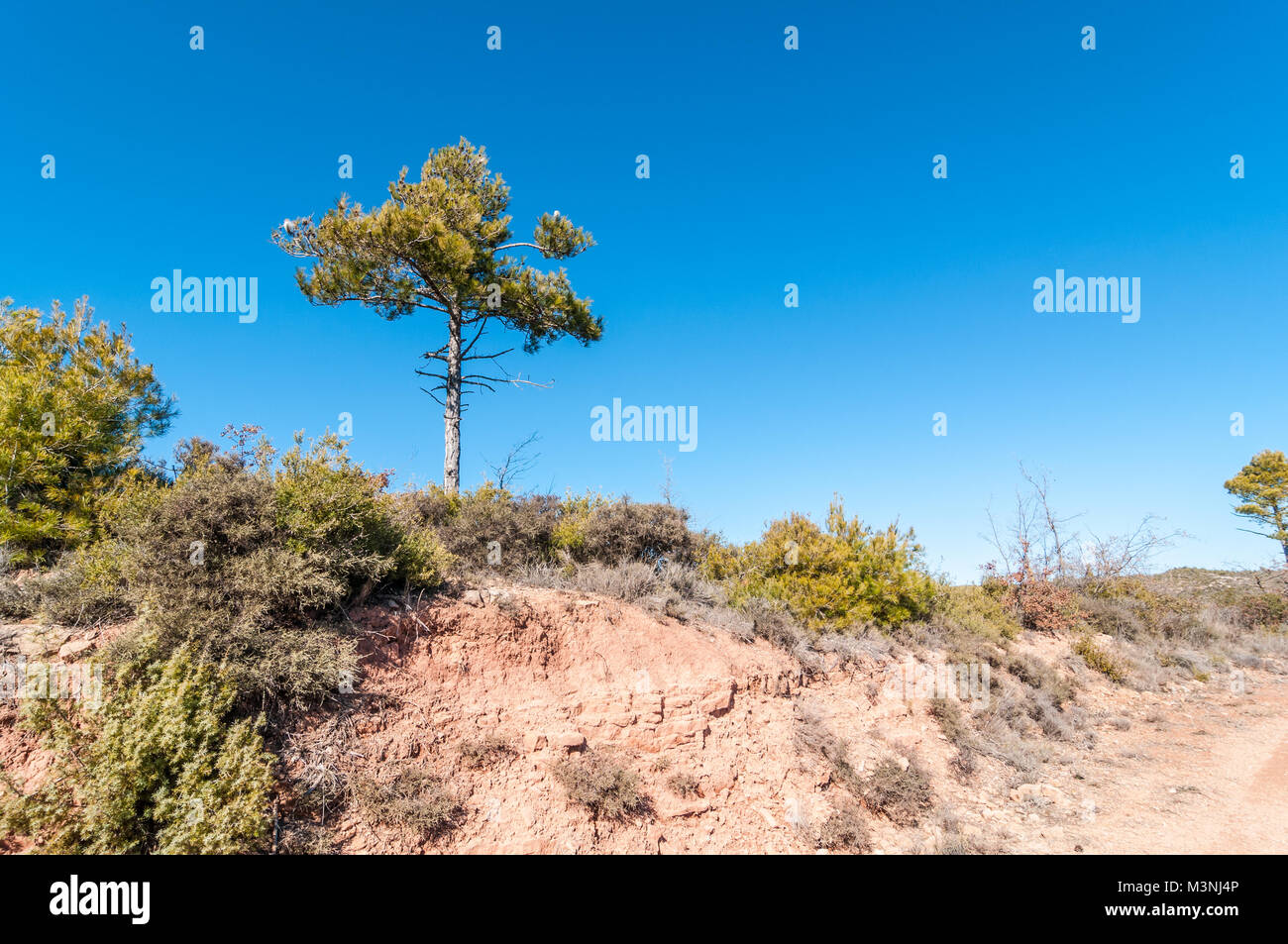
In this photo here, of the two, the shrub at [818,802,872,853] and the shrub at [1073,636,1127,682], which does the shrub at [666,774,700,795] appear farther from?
the shrub at [1073,636,1127,682]

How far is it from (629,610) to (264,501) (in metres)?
4.69

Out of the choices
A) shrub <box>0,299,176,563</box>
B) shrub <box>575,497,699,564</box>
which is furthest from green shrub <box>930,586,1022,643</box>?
shrub <box>0,299,176,563</box>

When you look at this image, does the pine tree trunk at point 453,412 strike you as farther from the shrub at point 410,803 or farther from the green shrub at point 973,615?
the green shrub at point 973,615

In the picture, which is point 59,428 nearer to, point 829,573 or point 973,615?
point 829,573

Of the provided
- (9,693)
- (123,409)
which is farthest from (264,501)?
(123,409)

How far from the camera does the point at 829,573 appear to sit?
1082cm

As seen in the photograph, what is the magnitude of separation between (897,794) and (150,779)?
735cm

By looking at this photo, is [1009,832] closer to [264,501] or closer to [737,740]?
[737,740]

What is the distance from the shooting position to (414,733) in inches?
220

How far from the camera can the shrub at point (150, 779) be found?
379 cm

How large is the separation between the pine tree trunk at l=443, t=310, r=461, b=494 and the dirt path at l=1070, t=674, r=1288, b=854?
39.5 feet

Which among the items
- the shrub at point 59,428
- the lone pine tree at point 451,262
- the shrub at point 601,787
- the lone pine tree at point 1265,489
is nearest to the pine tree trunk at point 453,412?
the lone pine tree at point 451,262

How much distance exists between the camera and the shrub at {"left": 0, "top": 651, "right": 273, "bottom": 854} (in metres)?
3.79

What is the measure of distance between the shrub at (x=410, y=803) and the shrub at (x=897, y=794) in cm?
479
